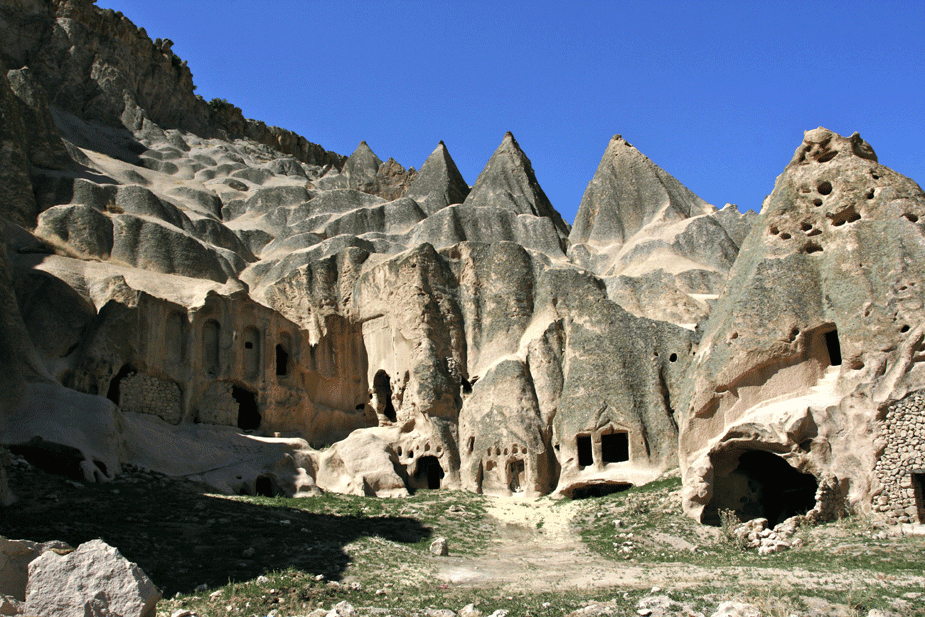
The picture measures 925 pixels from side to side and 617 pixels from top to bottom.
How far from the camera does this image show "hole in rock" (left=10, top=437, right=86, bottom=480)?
18844 millimetres

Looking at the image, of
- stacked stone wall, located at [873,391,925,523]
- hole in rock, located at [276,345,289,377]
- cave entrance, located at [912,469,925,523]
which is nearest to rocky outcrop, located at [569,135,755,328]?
stacked stone wall, located at [873,391,925,523]

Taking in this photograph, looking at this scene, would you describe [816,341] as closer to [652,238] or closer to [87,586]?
[87,586]

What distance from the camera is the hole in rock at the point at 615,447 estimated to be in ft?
82.1

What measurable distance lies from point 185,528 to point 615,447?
46.0ft

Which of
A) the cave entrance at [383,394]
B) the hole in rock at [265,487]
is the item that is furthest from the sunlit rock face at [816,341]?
the cave entrance at [383,394]

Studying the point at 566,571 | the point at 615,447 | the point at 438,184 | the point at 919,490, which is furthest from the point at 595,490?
the point at 438,184

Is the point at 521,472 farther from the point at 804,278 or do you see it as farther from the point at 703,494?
the point at 804,278

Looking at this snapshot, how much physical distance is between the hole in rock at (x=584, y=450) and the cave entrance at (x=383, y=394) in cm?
858

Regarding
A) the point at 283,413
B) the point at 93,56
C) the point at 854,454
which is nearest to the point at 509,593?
Result: the point at 854,454

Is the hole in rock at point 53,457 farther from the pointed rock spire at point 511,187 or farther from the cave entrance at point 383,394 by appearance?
the pointed rock spire at point 511,187

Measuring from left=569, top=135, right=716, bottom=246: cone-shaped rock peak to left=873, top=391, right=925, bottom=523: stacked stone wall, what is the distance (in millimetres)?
23201

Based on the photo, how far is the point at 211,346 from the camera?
28.1 m

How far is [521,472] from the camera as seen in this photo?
84.2 feet

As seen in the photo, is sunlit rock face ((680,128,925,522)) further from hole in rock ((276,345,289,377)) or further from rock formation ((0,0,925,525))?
hole in rock ((276,345,289,377))
